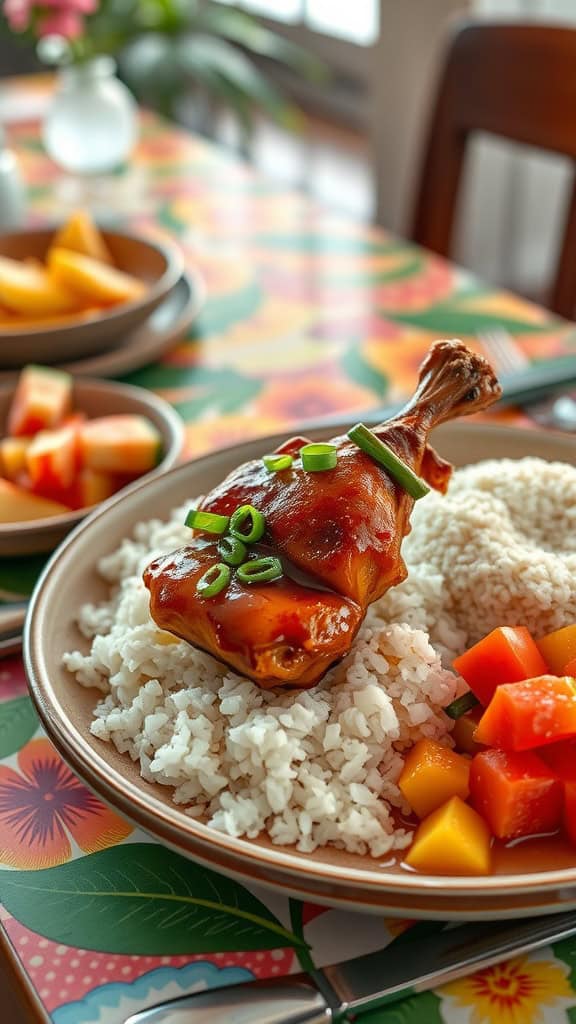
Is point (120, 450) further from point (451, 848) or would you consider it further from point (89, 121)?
point (89, 121)

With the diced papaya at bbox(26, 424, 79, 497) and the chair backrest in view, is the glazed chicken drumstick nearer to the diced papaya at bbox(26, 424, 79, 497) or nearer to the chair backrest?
the diced papaya at bbox(26, 424, 79, 497)

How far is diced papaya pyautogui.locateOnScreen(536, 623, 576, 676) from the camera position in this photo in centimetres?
→ 92

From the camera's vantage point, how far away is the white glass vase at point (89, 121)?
2.38m

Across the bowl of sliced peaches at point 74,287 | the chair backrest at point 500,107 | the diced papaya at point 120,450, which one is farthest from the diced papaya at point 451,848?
the chair backrest at point 500,107

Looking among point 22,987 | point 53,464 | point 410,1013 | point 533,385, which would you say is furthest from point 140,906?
point 533,385

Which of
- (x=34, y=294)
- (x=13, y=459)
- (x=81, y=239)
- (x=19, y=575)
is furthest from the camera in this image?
(x=81, y=239)

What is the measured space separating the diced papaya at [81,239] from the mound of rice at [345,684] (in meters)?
0.97

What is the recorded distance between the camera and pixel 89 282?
1768 millimetres

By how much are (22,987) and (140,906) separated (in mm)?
104

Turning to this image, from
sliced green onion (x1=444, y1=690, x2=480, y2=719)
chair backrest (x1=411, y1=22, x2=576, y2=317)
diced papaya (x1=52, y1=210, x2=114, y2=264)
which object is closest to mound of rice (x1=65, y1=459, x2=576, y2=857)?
sliced green onion (x1=444, y1=690, x2=480, y2=719)

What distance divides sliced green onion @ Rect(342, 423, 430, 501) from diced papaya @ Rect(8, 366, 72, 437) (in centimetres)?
62

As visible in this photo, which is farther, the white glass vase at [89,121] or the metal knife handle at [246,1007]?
the white glass vase at [89,121]

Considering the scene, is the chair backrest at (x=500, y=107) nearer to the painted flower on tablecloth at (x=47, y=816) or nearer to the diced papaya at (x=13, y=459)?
the diced papaya at (x=13, y=459)

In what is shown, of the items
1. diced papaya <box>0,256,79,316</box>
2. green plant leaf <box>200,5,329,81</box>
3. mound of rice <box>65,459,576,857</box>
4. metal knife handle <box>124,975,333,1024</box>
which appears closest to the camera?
metal knife handle <box>124,975,333,1024</box>
